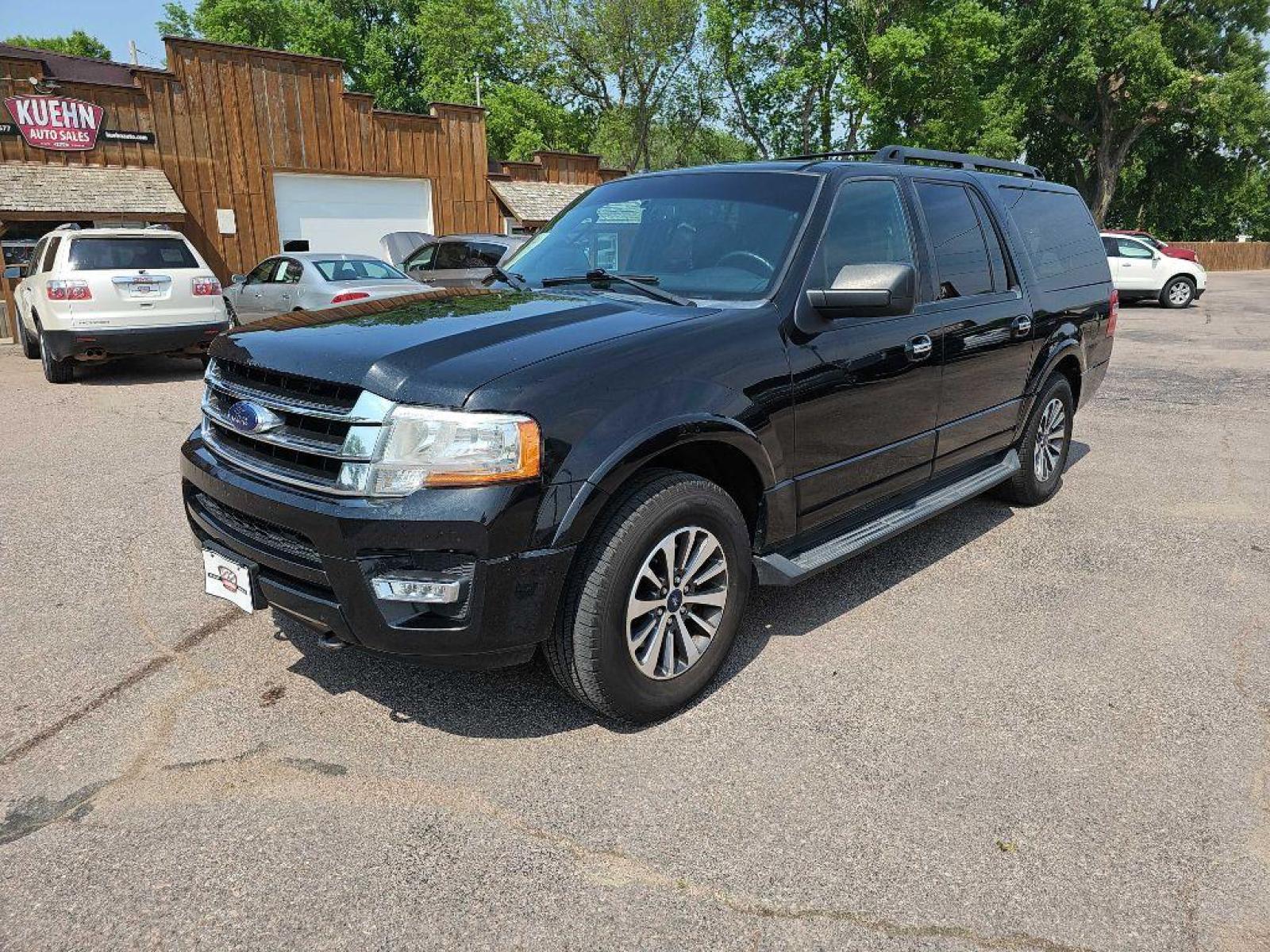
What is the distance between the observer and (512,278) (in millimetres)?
4242

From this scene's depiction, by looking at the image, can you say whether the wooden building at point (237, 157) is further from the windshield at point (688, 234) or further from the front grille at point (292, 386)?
the front grille at point (292, 386)

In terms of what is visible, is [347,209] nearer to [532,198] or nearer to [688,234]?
[532,198]

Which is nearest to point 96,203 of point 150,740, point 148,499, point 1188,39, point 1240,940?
point 148,499

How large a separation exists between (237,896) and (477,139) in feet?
78.9

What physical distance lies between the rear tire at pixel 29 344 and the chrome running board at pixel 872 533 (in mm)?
13446

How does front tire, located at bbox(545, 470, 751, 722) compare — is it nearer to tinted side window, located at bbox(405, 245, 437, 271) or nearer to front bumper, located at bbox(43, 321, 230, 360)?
front bumper, located at bbox(43, 321, 230, 360)

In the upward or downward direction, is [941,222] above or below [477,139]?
below

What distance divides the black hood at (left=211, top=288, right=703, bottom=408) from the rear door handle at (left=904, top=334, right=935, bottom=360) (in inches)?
46.0

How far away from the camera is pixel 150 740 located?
10.1 ft

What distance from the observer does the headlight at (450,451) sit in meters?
2.62

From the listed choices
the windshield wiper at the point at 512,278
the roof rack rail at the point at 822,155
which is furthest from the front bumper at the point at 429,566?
the roof rack rail at the point at 822,155

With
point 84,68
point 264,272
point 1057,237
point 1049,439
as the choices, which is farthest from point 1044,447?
point 84,68

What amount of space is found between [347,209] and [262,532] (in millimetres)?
21029

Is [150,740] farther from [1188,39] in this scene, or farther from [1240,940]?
[1188,39]
